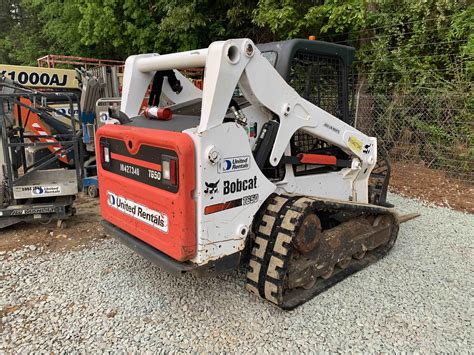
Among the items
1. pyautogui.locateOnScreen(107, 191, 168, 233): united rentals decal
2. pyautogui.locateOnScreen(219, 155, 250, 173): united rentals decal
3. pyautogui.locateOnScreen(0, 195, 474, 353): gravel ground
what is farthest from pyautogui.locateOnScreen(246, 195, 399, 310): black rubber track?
pyautogui.locateOnScreen(107, 191, 168, 233): united rentals decal

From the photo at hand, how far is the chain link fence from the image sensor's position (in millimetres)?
7168

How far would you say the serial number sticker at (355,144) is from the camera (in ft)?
12.9

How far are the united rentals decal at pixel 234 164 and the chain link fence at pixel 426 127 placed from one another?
5.71m

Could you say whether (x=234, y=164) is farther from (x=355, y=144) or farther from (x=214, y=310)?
(x=355, y=144)

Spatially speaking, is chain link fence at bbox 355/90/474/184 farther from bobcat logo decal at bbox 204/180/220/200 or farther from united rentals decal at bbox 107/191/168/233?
united rentals decal at bbox 107/191/168/233

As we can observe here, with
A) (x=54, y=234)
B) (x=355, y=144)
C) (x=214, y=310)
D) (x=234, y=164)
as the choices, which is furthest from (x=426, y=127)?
(x=54, y=234)

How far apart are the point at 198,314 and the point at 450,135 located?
631 cm

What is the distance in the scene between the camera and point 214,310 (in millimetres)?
3234

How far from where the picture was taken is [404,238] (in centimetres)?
480

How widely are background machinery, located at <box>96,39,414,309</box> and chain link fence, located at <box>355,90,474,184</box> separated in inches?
156

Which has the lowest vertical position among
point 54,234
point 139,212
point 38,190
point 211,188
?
point 54,234

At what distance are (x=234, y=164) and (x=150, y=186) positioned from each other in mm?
689

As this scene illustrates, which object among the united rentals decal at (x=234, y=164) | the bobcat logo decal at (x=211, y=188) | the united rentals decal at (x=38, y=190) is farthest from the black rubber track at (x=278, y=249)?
the united rentals decal at (x=38, y=190)

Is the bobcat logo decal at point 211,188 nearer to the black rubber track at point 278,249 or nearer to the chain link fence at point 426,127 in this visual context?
the black rubber track at point 278,249
